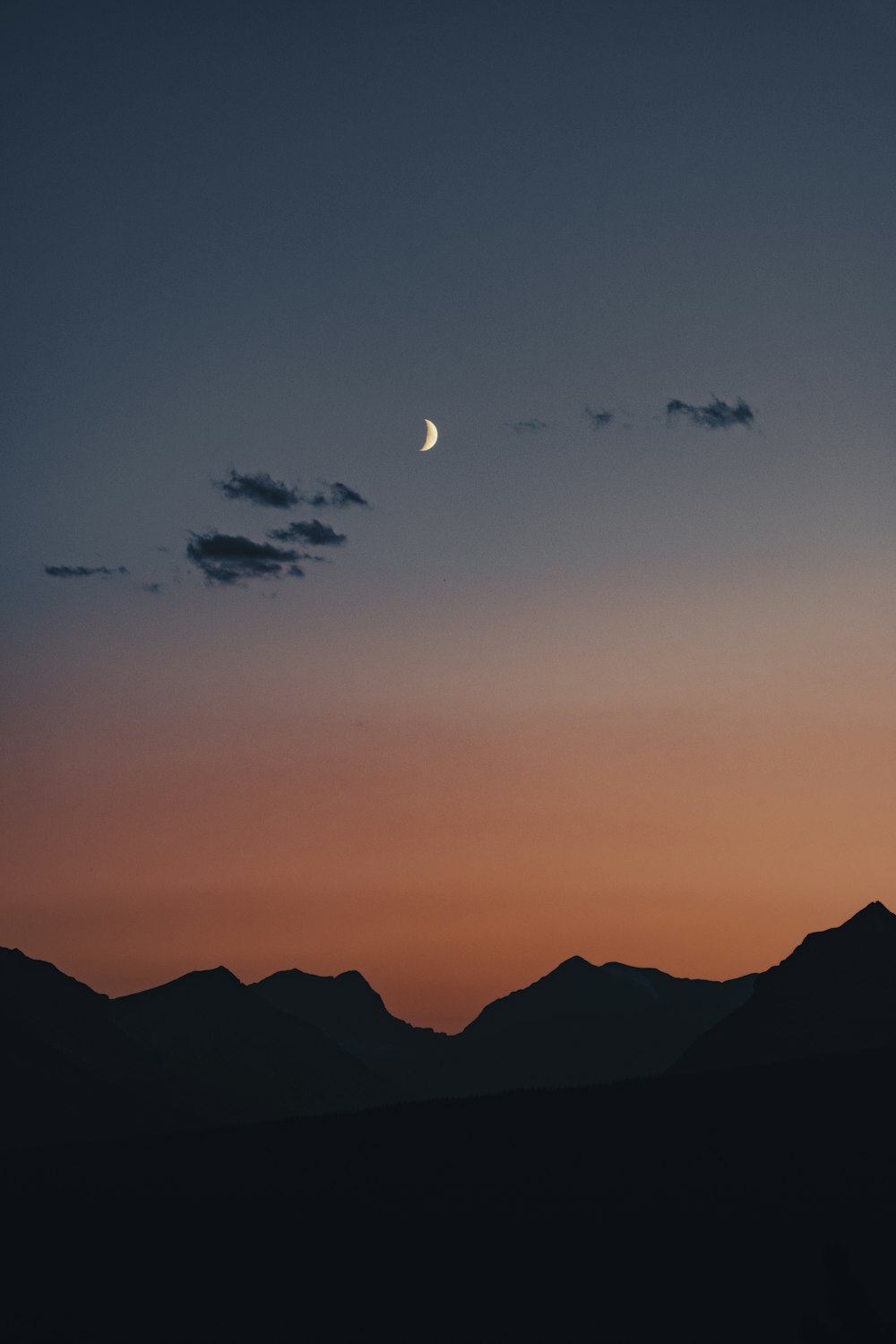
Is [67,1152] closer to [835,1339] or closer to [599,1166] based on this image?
[599,1166]

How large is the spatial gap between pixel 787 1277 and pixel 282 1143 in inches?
1721

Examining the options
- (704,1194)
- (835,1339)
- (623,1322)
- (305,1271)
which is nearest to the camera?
(835,1339)

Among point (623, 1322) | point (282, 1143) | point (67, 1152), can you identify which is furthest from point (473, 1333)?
point (67, 1152)

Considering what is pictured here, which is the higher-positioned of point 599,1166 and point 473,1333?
point 599,1166

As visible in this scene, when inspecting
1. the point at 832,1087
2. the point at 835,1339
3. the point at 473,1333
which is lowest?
the point at 473,1333

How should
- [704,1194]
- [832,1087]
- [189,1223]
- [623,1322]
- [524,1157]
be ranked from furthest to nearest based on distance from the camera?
1. [832,1087]
2. [524,1157]
3. [189,1223]
4. [704,1194]
5. [623,1322]

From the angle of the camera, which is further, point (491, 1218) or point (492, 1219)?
point (491, 1218)

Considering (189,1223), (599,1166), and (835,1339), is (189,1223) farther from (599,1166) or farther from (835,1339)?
(835,1339)

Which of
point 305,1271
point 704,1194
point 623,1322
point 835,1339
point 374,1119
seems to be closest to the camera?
point 835,1339

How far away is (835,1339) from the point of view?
112ft

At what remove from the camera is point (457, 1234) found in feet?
244

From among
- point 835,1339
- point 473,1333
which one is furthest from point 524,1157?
point 835,1339

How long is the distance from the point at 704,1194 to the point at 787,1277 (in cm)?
1327

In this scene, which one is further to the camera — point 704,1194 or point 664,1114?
point 664,1114
